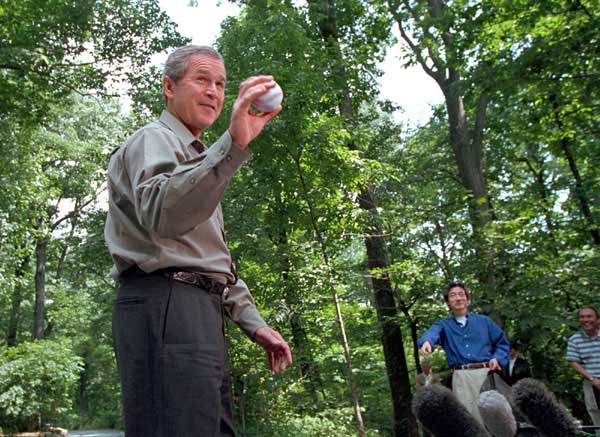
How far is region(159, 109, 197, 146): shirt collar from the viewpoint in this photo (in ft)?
5.44

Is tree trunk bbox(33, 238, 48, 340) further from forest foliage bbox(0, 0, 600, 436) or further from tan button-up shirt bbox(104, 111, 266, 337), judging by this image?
tan button-up shirt bbox(104, 111, 266, 337)

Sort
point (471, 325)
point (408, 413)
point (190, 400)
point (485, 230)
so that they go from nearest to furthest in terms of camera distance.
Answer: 1. point (190, 400)
2. point (471, 325)
3. point (485, 230)
4. point (408, 413)

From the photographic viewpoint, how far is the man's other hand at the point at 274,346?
1.91 meters

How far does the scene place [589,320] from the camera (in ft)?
22.4

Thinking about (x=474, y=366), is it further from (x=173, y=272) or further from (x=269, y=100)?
(x=269, y=100)

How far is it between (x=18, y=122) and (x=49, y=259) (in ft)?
47.9

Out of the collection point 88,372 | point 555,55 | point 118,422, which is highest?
point 555,55

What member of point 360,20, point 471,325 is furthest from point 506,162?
point 471,325

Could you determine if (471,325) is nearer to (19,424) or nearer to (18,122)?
(18,122)

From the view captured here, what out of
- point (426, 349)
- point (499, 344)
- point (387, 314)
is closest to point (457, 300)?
point (499, 344)

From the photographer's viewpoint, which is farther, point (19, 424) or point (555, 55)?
point (19, 424)

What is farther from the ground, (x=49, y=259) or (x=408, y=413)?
(x=49, y=259)

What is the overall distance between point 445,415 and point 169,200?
6.53 feet

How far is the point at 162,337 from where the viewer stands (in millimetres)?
1415
